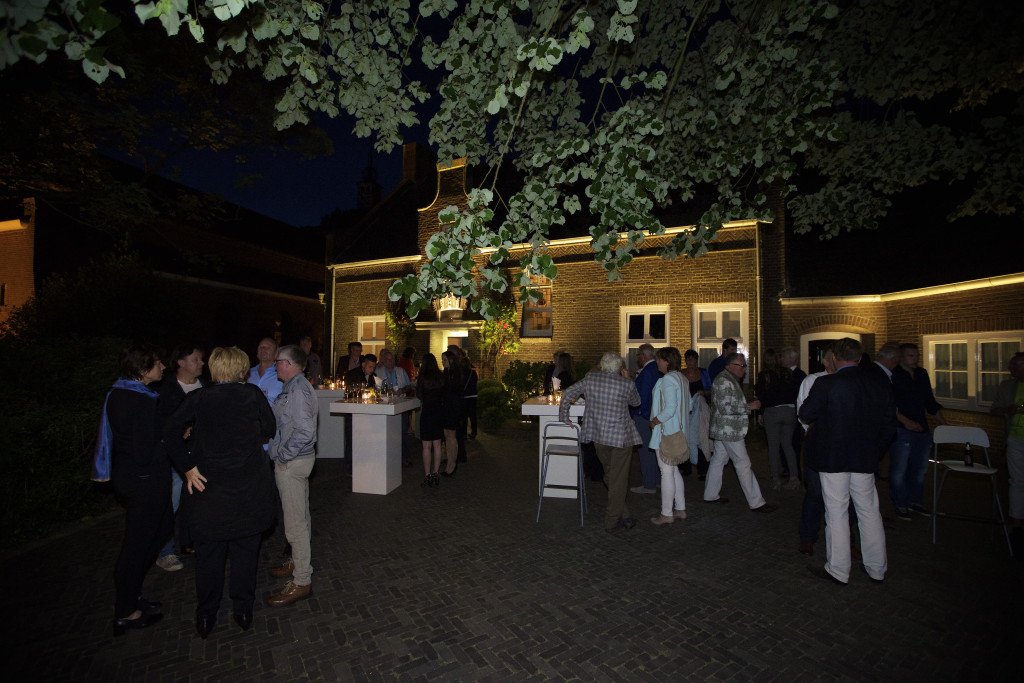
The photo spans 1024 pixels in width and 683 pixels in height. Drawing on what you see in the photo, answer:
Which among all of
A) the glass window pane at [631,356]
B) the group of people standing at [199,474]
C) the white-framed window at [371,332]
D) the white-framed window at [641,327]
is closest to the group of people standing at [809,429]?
the group of people standing at [199,474]

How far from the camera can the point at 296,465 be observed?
4098mm

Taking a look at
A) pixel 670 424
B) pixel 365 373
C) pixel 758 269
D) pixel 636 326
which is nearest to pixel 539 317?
pixel 636 326

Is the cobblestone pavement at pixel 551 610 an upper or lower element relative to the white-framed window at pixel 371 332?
lower

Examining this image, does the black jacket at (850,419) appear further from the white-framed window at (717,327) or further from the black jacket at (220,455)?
the white-framed window at (717,327)

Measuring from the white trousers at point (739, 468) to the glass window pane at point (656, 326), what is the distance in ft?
23.6

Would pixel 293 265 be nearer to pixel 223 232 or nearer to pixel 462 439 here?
pixel 223 232

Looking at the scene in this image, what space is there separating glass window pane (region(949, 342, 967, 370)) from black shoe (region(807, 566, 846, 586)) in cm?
868

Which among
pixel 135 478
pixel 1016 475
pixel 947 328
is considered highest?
pixel 947 328

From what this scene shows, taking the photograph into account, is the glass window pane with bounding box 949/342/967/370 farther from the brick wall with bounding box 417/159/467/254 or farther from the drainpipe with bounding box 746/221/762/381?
the brick wall with bounding box 417/159/467/254

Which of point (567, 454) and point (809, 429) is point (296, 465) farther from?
point (809, 429)

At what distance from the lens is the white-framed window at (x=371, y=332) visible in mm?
17984

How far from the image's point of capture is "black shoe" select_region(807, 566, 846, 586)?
439 cm

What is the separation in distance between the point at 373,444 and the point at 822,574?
549 centimetres

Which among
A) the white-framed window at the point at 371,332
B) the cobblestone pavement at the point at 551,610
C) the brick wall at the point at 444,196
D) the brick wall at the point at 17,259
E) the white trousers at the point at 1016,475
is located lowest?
the cobblestone pavement at the point at 551,610
